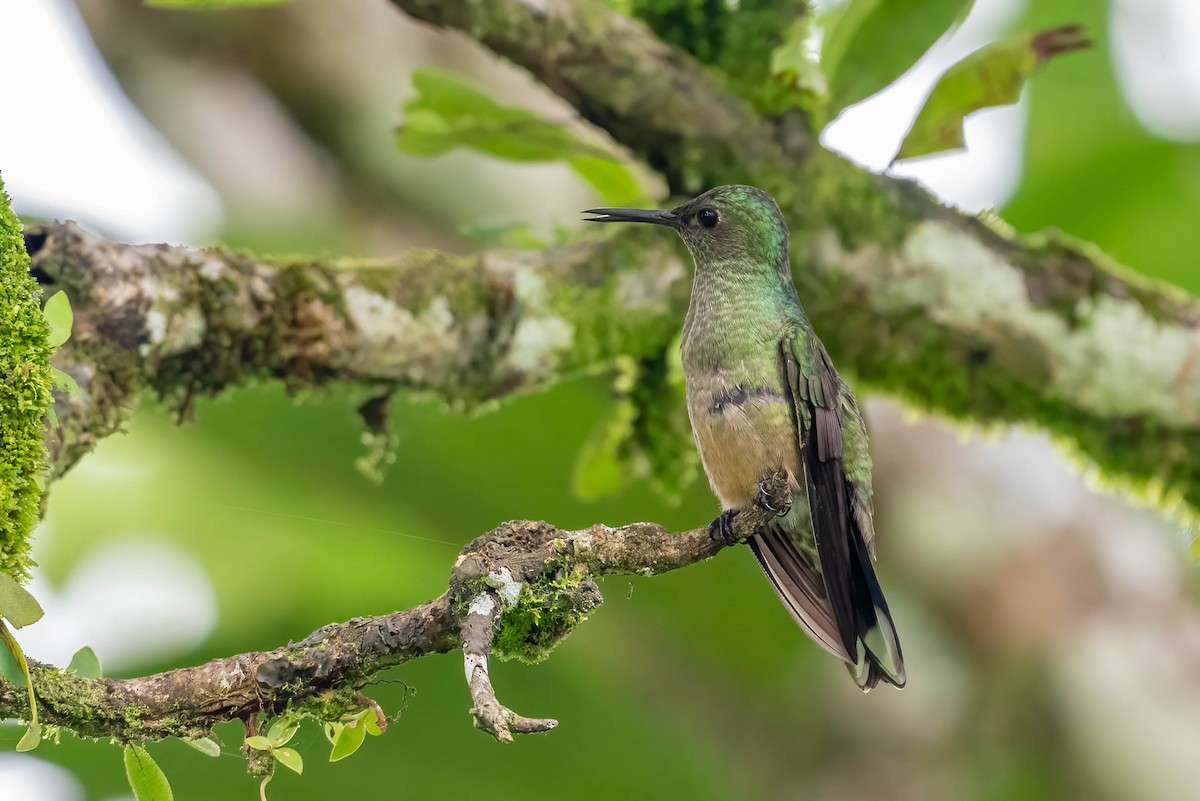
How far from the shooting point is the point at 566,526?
3729mm

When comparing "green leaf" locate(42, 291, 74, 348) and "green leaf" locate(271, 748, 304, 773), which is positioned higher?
"green leaf" locate(42, 291, 74, 348)

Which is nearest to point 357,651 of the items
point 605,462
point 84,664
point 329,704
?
point 329,704

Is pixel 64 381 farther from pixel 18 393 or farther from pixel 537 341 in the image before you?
pixel 537 341

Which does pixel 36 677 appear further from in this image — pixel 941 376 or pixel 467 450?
pixel 467 450

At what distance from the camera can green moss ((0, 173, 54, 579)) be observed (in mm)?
1546

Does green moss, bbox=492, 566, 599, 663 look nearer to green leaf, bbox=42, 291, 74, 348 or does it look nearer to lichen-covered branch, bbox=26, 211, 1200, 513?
green leaf, bbox=42, 291, 74, 348

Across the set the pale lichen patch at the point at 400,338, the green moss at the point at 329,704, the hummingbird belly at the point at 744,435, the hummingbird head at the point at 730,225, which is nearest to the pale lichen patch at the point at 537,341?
the pale lichen patch at the point at 400,338

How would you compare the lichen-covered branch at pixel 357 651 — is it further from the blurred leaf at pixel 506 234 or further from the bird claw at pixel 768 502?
the blurred leaf at pixel 506 234

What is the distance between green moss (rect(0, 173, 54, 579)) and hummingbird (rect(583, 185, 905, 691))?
0.81m

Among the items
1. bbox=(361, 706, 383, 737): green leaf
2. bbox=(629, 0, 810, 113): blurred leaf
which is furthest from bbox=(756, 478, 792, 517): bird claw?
bbox=(629, 0, 810, 113): blurred leaf

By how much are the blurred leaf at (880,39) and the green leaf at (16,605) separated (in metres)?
2.15

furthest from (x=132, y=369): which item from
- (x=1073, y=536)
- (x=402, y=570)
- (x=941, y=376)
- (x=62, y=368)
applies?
(x=1073, y=536)

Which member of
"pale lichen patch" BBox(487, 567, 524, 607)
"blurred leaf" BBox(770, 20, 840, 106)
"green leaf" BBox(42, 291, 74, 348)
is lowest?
"pale lichen patch" BBox(487, 567, 524, 607)

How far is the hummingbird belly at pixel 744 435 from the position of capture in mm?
1969
